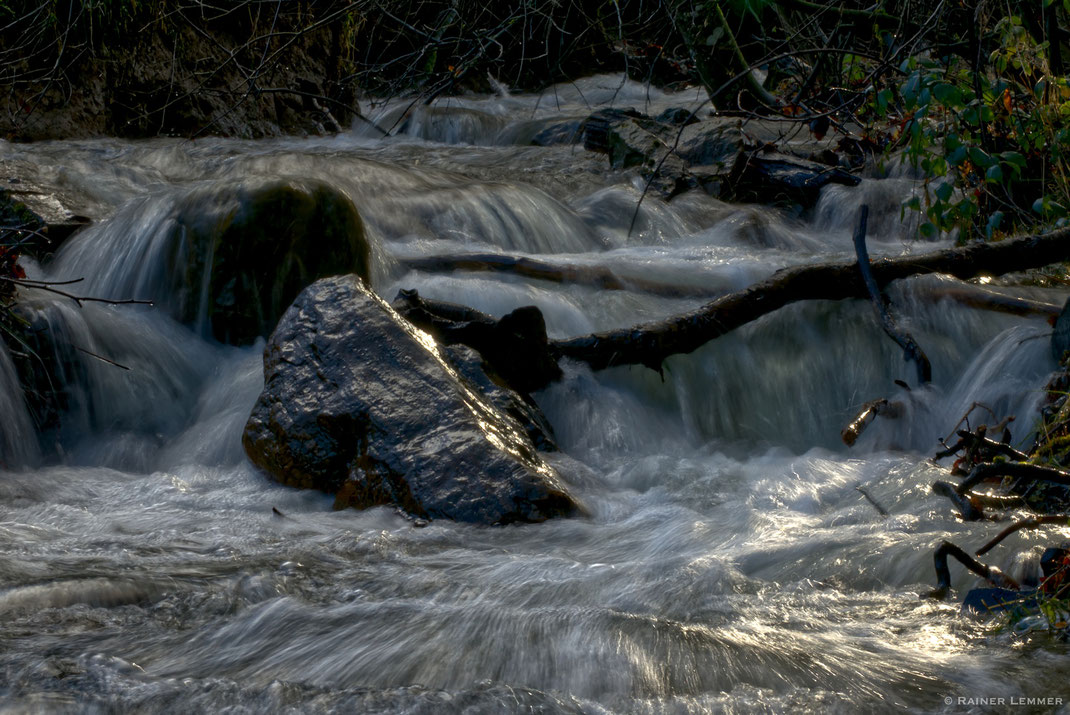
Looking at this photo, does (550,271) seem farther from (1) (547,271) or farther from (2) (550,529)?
(2) (550,529)

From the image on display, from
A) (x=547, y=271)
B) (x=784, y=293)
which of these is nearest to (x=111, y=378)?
(x=547, y=271)

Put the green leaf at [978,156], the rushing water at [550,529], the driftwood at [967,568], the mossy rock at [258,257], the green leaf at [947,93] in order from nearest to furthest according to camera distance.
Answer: the rushing water at [550,529] → the driftwood at [967,568] → the green leaf at [947,93] → the green leaf at [978,156] → the mossy rock at [258,257]

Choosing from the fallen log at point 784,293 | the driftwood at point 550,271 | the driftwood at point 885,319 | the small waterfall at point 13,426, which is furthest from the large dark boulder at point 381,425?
the driftwood at point 885,319

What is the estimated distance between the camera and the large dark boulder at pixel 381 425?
3361 mm

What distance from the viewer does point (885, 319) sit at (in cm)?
450

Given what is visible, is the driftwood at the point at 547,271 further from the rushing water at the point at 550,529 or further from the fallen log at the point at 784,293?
the fallen log at the point at 784,293

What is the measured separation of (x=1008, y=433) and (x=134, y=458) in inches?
141

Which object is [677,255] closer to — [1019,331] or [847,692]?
[1019,331]

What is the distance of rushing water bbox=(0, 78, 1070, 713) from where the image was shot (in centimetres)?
204

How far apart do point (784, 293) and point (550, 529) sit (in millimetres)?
1905

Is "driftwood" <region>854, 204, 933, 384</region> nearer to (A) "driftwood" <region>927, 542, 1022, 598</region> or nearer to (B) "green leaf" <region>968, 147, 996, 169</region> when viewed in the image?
(B) "green leaf" <region>968, 147, 996, 169</region>

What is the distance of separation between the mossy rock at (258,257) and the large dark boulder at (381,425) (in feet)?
2.68

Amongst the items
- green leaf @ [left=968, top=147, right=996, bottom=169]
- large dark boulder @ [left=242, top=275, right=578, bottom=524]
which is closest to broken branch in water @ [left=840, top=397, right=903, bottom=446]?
green leaf @ [left=968, top=147, right=996, bottom=169]

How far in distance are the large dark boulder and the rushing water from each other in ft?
0.35
